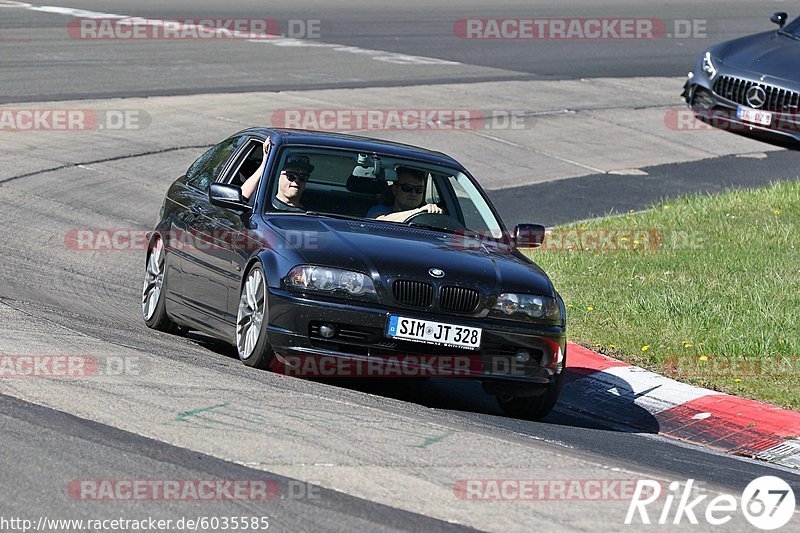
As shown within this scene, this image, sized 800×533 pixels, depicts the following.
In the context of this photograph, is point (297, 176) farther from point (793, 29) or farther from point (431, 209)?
point (793, 29)

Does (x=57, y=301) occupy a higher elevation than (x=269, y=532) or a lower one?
lower

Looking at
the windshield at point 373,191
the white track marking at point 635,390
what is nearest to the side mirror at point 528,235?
the windshield at point 373,191

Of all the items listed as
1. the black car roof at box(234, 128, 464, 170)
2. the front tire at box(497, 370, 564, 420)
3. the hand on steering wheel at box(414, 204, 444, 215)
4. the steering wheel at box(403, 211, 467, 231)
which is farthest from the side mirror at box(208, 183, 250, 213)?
the front tire at box(497, 370, 564, 420)

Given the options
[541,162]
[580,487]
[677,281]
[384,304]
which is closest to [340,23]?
[541,162]

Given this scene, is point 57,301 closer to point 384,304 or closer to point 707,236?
point 384,304

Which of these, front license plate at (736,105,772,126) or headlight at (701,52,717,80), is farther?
headlight at (701,52,717,80)

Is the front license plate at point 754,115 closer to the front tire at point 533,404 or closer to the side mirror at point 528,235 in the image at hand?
the side mirror at point 528,235

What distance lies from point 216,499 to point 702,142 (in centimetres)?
1608

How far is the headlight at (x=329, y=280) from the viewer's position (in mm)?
7930

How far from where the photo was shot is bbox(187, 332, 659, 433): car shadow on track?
8680 millimetres

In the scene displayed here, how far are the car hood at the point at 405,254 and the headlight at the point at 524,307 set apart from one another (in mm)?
47

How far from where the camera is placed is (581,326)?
36.1 feet

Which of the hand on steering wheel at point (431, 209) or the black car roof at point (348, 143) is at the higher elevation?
the black car roof at point (348, 143)

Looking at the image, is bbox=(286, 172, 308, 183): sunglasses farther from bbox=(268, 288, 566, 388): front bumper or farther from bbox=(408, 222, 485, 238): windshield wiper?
bbox=(268, 288, 566, 388): front bumper
